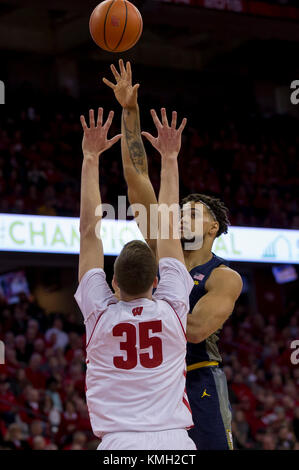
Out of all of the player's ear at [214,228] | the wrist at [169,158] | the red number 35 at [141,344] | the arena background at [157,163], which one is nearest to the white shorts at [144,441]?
the red number 35 at [141,344]

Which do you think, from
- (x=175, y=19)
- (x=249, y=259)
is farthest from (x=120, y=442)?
(x=175, y=19)

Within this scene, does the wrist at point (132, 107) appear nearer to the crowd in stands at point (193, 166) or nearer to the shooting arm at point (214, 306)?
the shooting arm at point (214, 306)

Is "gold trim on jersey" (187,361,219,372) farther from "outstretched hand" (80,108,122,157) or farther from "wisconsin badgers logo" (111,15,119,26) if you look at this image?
"wisconsin badgers logo" (111,15,119,26)

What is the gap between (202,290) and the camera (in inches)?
161

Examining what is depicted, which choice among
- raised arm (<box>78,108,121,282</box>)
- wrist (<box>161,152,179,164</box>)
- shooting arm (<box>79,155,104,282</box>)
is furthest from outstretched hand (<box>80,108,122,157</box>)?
wrist (<box>161,152,179,164</box>)

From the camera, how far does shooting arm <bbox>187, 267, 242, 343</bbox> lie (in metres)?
3.59

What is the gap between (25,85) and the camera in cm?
1800

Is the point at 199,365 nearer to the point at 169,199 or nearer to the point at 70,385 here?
the point at 169,199

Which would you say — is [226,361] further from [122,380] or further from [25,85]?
[122,380]

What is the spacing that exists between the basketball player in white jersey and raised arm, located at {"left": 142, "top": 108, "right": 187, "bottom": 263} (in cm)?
6

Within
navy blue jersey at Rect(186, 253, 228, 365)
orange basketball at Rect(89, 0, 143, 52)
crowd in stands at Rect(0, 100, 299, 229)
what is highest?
crowd in stands at Rect(0, 100, 299, 229)

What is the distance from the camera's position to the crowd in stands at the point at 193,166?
14578mm

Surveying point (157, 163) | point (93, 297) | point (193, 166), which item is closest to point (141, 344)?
point (93, 297)

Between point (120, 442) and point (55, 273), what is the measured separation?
1505cm
